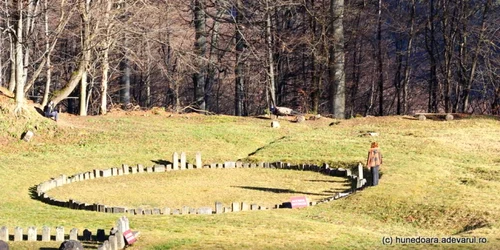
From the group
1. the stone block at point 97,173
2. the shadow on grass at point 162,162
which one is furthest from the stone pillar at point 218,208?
the shadow on grass at point 162,162

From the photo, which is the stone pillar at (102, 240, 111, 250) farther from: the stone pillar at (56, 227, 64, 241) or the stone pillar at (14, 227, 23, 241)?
the stone pillar at (14, 227, 23, 241)

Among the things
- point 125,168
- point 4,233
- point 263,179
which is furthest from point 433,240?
point 125,168

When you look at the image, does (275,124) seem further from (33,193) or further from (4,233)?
(4,233)


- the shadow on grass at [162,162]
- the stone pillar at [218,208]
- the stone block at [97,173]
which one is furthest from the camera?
the shadow on grass at [162,162]

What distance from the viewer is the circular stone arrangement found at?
18.0m

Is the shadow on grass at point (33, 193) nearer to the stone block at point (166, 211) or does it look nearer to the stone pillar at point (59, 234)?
the stone block at point (166, 211)

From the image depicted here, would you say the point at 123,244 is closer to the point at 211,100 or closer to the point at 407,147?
the point at 407,147

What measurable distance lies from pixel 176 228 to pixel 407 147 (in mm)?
13901

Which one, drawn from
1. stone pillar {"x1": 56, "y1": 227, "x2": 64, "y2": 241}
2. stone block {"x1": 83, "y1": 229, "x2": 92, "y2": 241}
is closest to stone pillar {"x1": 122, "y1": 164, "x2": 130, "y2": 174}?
stone pillar {"x1": 56, "y1": 227, "x2": 64, "y2": 241}

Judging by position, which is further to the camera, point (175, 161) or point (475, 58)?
point (475, 58)

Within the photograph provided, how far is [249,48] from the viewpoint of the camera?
159 feet

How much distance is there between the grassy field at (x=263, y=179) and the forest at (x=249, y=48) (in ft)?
11.6

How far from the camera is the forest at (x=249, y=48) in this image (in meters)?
35.0

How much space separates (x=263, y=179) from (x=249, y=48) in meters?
25.0
